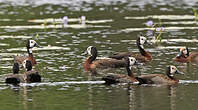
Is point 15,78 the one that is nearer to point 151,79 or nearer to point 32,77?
point 32,77

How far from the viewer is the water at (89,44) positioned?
17.4 metres

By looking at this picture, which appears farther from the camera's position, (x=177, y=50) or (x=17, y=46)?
(x=17, y=46)

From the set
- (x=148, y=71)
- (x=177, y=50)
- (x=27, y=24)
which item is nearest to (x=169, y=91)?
(x=148, y=71)

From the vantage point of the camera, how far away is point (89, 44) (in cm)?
2830

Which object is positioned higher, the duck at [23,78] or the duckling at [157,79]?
the duck at [23,78]

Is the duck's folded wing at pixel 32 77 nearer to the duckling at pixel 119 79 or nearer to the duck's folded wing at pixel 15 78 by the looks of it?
the duck's folded wing at pixel 15 78

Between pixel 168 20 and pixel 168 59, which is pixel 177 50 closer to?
pixel 168 59

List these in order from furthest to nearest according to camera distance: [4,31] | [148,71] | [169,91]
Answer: [4,31], [148,71], [169,91]

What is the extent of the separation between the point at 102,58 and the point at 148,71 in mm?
2804

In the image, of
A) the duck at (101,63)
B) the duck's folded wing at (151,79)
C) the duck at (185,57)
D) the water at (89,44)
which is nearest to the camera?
the water at (89,44)

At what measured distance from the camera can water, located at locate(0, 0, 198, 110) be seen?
57.0 ft

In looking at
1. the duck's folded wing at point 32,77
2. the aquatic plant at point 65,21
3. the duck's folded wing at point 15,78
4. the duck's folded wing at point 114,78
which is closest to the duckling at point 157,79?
the duck's folded wing at point 114,78

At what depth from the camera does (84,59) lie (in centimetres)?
2484

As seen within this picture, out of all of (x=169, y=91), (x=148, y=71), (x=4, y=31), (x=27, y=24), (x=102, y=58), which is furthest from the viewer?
(x=27, y=24)
